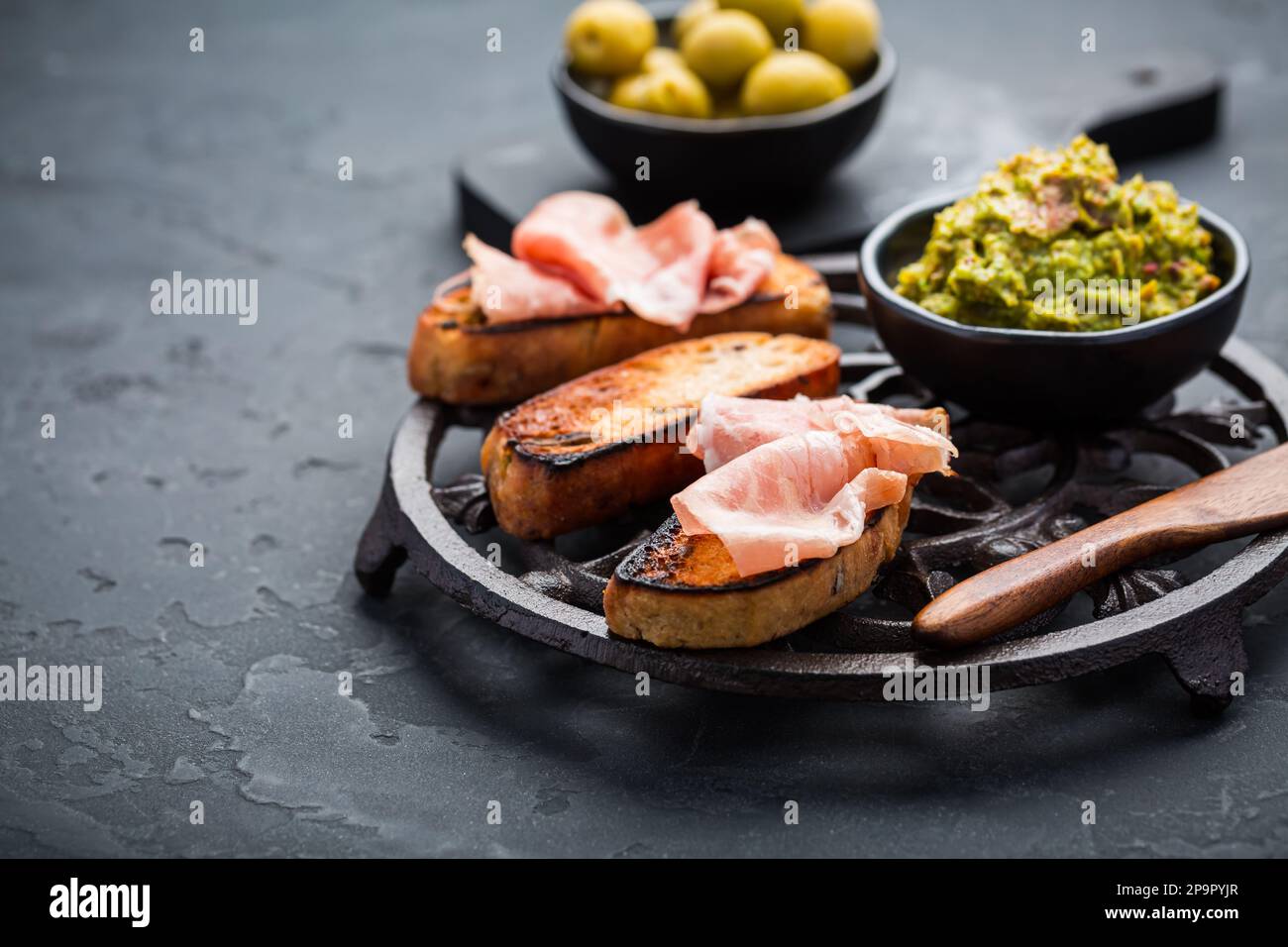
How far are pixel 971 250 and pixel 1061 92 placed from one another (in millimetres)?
2158

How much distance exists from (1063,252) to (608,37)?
5.65 feet

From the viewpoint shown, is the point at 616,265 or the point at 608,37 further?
the point at 608,37

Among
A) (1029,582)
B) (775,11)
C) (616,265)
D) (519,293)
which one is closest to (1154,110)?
(775,11)

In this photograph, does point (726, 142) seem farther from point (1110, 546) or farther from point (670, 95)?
point (1110, 546)

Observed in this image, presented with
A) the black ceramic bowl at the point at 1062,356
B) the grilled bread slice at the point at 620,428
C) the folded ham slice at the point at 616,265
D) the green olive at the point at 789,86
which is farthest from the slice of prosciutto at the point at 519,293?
the green olive at the point at 789,86

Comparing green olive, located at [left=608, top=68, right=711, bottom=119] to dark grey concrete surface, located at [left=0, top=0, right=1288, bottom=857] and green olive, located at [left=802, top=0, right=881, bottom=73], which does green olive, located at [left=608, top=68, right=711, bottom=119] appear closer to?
green olive, located at [left=802, top=0, right=881, bottom=73]

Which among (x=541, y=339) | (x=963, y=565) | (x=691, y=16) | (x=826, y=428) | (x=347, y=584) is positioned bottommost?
(x=347, y=584)

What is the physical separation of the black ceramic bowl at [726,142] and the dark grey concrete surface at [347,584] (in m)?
0.38

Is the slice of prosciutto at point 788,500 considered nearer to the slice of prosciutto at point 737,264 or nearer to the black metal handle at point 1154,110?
the slice of prosciutto at point 737,264

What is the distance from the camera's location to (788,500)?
8.03 ft

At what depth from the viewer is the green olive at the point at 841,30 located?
4.07 m

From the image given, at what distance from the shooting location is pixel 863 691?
2277mm

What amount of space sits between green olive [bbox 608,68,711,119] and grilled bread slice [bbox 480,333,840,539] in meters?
1.08
